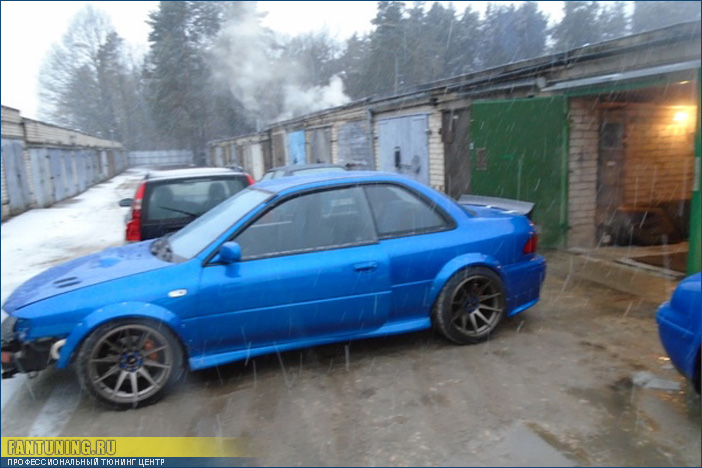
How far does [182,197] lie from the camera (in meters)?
6.35

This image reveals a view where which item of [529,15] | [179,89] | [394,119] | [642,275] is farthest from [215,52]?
[642,275]

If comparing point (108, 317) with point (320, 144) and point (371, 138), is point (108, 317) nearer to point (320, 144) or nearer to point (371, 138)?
point (371, 138)

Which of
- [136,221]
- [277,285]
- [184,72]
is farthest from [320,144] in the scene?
[184,72]

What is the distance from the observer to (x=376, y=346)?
14.9 feet

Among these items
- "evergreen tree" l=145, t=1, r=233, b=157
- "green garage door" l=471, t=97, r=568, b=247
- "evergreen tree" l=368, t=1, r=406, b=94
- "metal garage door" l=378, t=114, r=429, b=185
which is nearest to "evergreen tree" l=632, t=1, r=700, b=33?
"green garage door" l=471, t=97, r=568, b=247

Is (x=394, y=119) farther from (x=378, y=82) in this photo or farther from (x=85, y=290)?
(x=378, y=82)

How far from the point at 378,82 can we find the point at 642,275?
79.4 ft

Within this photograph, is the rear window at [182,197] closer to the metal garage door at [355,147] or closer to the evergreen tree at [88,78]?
the evergreen tree at [88,78]

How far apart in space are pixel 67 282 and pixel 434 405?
2.71 m

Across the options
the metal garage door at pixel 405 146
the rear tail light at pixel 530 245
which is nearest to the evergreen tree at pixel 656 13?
the metal garage door at pixel 405 146

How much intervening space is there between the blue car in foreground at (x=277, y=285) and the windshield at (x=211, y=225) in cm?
2

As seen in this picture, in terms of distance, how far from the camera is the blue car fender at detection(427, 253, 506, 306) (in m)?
4.29

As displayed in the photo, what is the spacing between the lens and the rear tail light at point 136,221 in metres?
6.18

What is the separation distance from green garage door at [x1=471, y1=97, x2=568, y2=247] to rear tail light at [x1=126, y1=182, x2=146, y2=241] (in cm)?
521
